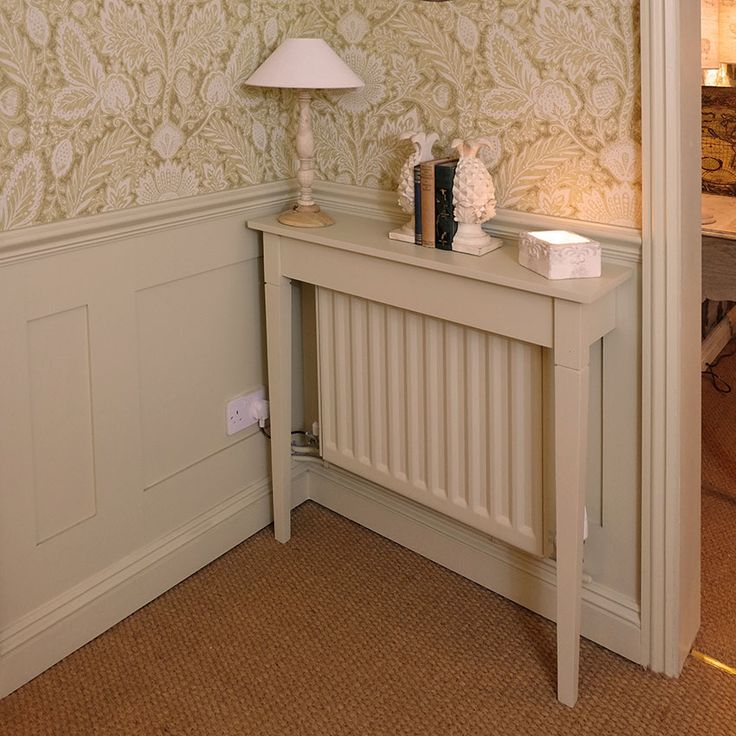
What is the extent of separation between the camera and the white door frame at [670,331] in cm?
151

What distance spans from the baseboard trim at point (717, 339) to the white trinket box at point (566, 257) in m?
1.99

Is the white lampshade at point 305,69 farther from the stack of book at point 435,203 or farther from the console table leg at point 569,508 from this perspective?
the console table leg at point 569,508

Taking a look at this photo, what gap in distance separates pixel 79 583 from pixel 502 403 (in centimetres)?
100

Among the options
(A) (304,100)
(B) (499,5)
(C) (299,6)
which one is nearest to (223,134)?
(A) (304,100)

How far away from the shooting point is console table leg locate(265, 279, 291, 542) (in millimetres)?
2117

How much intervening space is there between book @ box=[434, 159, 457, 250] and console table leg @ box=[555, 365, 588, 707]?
1.25 ft

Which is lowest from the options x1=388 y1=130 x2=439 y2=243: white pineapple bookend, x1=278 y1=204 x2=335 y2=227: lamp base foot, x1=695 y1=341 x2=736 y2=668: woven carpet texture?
x1=695 y1=341 x2=736 y2=668: woven carpet texture

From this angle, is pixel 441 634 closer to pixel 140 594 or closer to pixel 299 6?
pixel 140 594

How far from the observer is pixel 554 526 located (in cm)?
185

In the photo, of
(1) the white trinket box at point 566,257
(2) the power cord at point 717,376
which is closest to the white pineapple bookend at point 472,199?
(1) the white trinket box at point 566,257

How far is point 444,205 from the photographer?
178cm

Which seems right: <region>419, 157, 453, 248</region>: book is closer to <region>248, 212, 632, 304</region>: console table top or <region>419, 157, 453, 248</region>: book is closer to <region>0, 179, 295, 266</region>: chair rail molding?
<region>248, 212, 632, 304</region>: console table top

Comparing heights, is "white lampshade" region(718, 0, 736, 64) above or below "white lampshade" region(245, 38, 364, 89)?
above

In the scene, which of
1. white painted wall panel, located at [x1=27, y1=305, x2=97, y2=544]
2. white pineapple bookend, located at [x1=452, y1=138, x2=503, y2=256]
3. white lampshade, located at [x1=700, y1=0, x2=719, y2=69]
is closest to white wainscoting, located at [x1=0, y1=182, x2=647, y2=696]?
white painted wall panel, located at [x1=27, y1=305, x2=97, y2=544]
